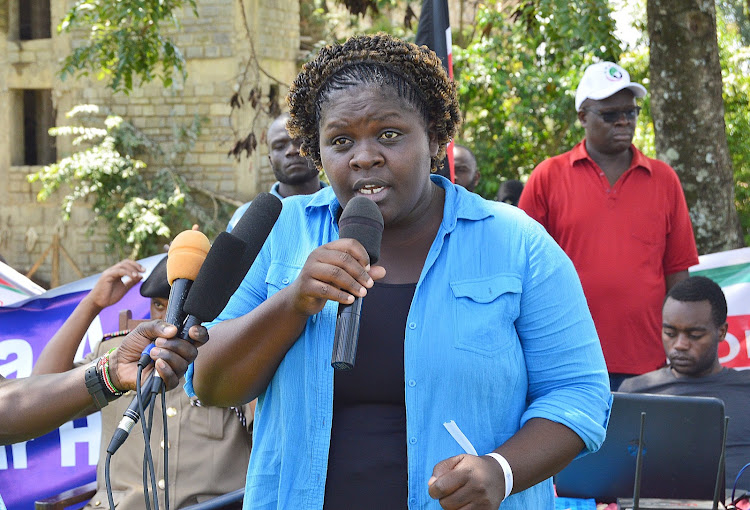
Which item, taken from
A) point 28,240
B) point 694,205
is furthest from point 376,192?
point 28,240

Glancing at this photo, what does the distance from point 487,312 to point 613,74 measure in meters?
3.34

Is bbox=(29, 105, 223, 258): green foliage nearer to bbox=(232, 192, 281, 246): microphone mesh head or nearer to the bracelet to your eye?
the bracelet

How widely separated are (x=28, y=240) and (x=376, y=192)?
1596cm

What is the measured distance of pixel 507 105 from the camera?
13.6m

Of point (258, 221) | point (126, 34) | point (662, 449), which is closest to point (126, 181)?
point (126, 34)

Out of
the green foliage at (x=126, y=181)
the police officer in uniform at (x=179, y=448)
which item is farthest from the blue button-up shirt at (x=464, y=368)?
the green foliage at (x=126, y=181)

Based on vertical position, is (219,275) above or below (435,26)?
below

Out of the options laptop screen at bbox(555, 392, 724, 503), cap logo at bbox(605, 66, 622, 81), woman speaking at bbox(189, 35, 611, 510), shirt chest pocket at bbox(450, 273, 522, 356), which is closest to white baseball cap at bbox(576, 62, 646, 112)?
cap logo at bbox(605, 66, 622, 81)

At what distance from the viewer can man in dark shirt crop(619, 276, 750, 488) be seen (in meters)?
4.29

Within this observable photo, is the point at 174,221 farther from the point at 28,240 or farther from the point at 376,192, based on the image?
the point at 376,192

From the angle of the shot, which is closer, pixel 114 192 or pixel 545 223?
pixel 545 223

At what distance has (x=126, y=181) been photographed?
15.4m

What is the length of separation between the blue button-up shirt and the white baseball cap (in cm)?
299

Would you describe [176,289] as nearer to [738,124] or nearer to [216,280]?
[216,280]
